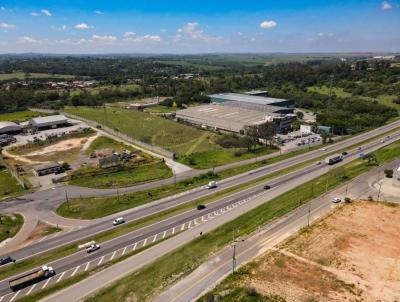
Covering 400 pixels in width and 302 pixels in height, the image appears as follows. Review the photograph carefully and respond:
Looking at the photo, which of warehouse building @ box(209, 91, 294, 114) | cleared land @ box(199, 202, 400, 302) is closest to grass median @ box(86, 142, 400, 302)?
cleared land @ box(199, 202, 400, 302)

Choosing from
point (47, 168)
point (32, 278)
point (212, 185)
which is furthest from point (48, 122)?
point (32, 278)

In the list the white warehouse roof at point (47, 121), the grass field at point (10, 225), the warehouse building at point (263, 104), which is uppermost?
the warehouse building at point (263, 104)

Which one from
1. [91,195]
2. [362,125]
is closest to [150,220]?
[91,195]

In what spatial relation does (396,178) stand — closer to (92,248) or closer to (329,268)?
(329,268)

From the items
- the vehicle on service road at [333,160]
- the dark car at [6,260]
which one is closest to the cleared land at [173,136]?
the vehicle on service road at [333,160]

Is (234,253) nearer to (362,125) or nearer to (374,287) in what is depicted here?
(374,287)

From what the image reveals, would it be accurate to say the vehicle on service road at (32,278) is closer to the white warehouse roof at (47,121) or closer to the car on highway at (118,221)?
the car on highway at (118,221)
